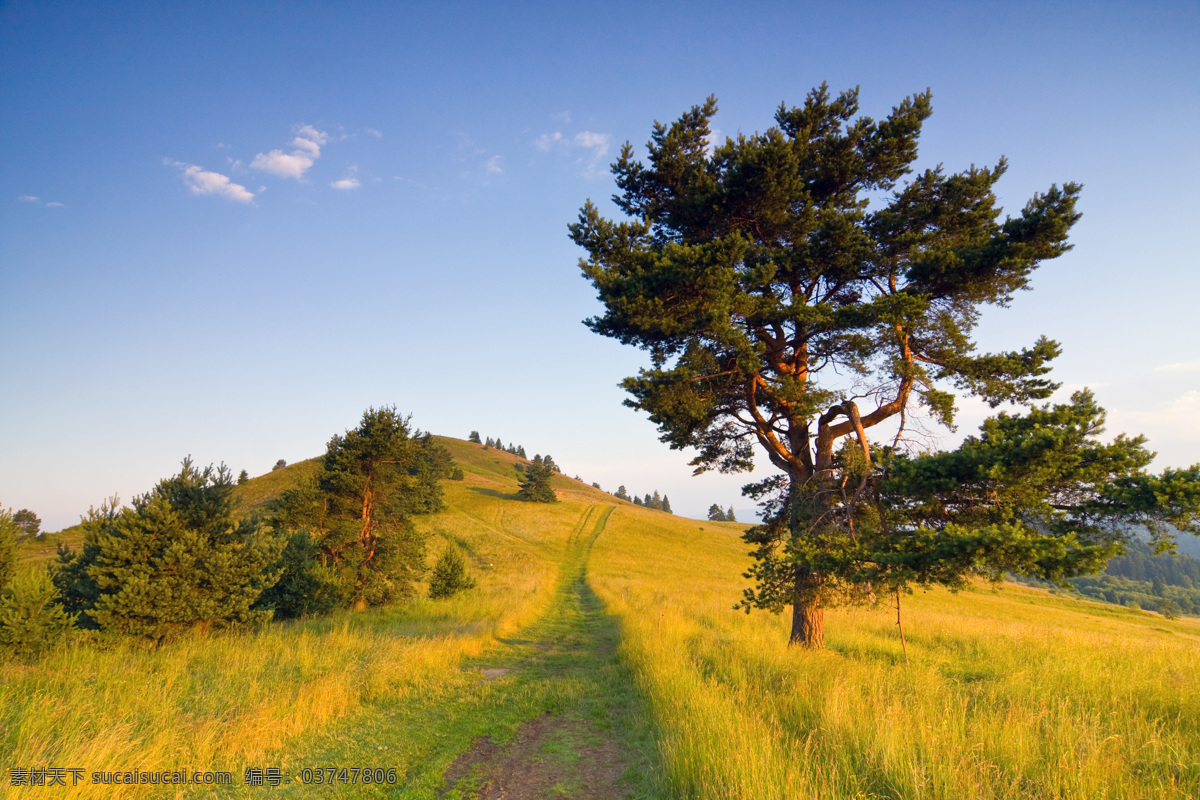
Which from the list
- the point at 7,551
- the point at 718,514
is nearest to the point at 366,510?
the point at 7,551

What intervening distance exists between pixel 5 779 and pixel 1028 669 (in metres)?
12.5

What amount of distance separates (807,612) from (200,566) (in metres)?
13.3

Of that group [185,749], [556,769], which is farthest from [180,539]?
[556,769]

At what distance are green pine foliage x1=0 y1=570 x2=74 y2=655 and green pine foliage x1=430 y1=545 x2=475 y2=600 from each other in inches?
528

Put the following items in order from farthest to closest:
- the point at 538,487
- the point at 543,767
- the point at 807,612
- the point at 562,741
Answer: the point at 538,487
the point at 807,612
the point at 562,741
the point at 543,767

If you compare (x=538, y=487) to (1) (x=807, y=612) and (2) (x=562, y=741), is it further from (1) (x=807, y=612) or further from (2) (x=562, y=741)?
(2) (x=562, y=741)

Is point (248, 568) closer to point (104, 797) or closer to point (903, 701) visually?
point (104, 797)

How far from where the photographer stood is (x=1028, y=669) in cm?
763

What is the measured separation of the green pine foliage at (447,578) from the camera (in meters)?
21.2

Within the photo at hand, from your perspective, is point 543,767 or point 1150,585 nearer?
point 543,767

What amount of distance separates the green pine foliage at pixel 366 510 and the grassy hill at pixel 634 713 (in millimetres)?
5433

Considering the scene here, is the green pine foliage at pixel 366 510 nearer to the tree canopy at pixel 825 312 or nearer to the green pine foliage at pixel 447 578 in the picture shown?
the green pine foliage at pixel 447 578

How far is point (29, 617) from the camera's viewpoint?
8.16m

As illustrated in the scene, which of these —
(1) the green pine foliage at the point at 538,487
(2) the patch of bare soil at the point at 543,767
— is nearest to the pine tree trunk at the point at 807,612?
(2) the patch of bare soil at the point at 543,767
